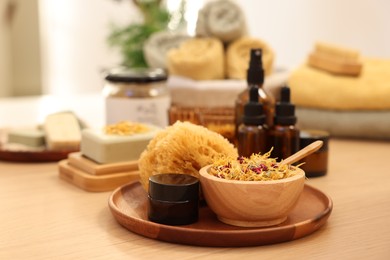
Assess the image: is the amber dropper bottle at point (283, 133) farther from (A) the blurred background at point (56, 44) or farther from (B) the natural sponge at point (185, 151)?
(A) the blurred background at point (56, 44)

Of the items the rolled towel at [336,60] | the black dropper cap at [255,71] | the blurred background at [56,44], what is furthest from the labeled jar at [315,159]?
the blurred background at [56,44]

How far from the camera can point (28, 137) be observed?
43.8 inches

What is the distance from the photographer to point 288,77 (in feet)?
4.38

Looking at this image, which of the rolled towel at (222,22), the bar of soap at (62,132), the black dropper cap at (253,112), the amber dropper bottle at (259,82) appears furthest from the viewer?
the rolled towel at (222,22)

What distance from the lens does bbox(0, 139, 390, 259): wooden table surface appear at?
0.65m

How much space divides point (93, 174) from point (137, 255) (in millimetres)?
288

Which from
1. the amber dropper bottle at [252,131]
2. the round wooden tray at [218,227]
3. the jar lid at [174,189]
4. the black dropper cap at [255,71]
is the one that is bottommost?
the round wooden tray at [218,227]

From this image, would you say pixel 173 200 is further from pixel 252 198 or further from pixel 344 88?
pixel 344 88

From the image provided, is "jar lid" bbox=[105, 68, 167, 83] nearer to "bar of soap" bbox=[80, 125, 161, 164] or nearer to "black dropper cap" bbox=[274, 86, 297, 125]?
"bar of soap" bbox=[80, 125, 161, 164]

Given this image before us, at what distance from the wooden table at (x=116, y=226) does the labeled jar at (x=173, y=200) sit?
3 centimetres

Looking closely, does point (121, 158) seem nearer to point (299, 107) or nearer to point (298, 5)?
point (299, 107)

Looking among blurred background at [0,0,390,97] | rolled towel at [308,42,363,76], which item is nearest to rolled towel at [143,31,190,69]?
rolled towel at [308,42,363,76]

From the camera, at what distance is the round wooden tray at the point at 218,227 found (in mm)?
653

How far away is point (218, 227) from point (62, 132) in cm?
50
